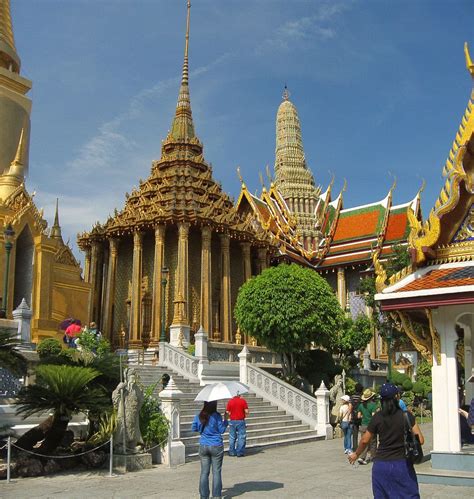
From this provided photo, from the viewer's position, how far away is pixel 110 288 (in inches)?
1233

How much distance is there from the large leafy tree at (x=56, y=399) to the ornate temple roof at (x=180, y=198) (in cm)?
1879

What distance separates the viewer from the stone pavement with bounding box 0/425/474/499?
27.6 feet

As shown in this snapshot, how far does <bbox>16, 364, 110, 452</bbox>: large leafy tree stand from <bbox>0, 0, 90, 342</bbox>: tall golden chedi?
34.0 feet

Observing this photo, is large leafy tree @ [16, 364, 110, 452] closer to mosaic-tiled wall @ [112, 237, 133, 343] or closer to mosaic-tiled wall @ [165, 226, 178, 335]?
mosaic-tiled wall @ [165, 226, 178, 335]

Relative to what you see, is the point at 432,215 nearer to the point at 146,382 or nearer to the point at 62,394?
the point at 62,394

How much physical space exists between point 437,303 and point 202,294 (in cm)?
2122

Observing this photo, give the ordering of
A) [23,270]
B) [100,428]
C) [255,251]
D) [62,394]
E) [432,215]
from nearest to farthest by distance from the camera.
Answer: [432,215]
[62,394]
[100,428]
[23,270]
[255,251]

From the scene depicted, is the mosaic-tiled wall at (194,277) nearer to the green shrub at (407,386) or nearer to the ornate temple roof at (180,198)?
the ornate temple roof at (180,198)

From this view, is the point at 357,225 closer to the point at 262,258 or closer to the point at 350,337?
the point at 262,258

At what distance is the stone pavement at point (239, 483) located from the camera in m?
8.42

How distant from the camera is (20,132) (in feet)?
86.6

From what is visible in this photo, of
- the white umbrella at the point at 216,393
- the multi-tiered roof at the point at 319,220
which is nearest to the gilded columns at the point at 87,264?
the multi-tiered roof at the point at 319,220

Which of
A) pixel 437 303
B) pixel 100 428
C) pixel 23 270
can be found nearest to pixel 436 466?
pixel 437 303

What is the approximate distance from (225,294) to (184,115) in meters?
11.1
